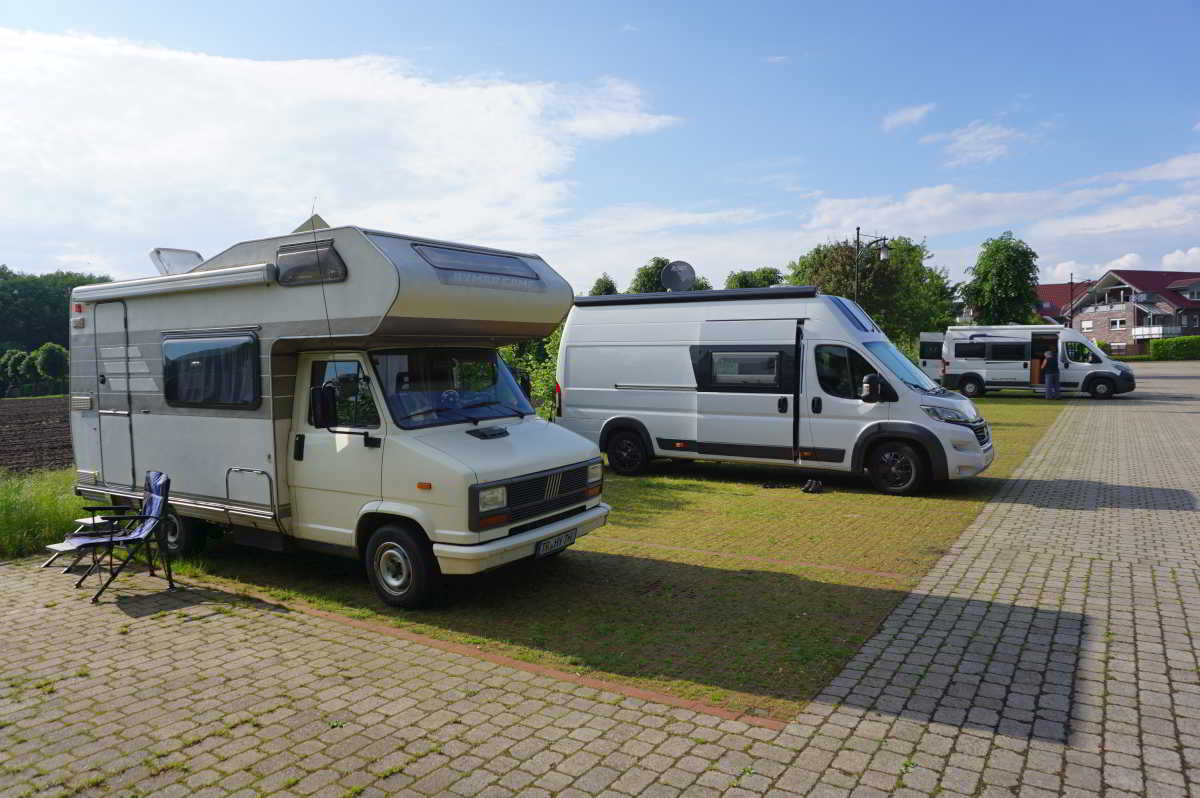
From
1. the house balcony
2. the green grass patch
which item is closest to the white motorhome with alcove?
the green grass patch

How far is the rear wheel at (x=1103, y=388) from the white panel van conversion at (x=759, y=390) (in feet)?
64.9

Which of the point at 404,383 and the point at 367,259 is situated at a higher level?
the point at 367,259

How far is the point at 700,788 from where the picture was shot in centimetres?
369

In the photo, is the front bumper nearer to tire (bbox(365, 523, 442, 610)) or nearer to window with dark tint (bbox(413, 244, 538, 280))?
tire (bbox(365, 523, 442, 610))

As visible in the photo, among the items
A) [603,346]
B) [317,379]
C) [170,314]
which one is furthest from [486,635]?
[603,346]

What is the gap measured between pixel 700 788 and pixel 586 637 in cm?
210

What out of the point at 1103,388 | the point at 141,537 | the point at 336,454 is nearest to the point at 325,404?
the point at 336,454

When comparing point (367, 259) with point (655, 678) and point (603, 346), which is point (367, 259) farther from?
point (603, 346)

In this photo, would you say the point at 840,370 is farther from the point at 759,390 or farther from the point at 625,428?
the point at 625,428

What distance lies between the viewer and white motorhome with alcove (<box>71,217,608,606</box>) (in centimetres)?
603

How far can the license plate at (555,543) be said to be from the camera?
6344 mm

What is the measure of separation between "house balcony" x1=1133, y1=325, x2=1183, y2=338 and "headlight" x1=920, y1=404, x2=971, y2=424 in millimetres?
74784

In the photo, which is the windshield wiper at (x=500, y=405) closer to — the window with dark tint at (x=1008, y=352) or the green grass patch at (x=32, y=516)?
the green grass patch at (x=32, y=516)

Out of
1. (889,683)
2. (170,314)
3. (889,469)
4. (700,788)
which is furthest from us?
(889,469)
